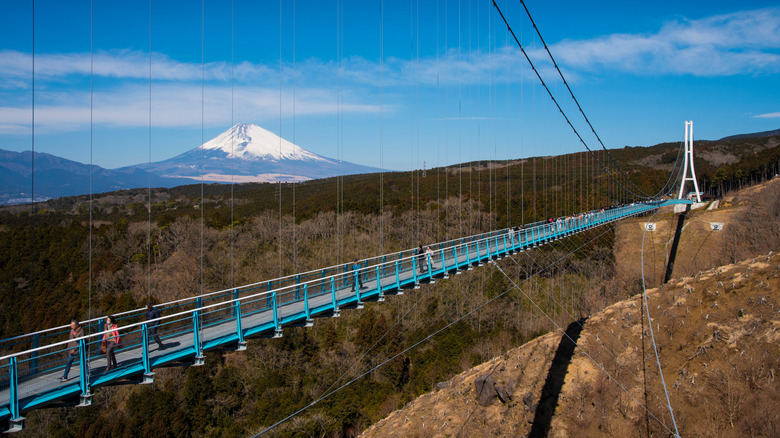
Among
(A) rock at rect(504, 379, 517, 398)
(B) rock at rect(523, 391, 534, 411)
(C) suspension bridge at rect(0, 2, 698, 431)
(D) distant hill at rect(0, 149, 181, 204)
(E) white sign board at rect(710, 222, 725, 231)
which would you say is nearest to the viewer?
(C) suspension bridge at rect(0, 2, 698, 431)

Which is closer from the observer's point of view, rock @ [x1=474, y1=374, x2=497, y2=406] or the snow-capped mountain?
rock @ [x1=474, y1=374, x2=497, y2=406]

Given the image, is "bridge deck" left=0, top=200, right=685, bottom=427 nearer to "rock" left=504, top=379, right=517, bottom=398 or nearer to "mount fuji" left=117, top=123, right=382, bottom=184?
"rock" left=504, top=379, right=517, bottom=398

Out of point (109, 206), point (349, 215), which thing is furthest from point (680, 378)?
point (109, 206)

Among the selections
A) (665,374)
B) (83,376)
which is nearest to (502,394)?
(665,374)

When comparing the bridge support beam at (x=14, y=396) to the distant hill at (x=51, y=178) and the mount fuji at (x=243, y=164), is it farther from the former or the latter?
the mount fuji at (x=243, y=164)

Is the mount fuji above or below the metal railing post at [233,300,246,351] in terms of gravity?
above

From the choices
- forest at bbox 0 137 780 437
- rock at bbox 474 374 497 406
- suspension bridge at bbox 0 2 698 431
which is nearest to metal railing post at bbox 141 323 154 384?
suspension bridge at bbox 0 2 698 431

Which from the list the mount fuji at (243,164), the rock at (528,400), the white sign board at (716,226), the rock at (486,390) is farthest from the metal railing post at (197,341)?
the white sign board at (716,226)
